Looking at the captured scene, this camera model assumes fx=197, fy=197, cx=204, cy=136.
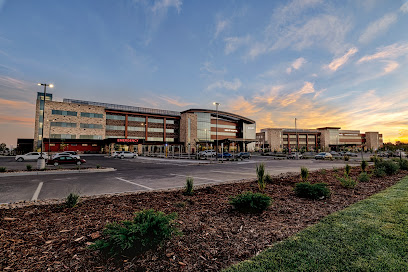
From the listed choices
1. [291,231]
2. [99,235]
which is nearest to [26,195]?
[99,235]

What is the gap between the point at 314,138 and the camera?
134 m

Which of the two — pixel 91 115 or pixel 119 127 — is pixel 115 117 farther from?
pixel 91 115

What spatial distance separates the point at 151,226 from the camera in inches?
136

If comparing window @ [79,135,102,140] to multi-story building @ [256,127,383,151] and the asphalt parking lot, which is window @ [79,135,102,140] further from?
multi-story building @ [256,127,383,151]

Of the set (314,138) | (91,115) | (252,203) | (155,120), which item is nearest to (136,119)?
(155,120)

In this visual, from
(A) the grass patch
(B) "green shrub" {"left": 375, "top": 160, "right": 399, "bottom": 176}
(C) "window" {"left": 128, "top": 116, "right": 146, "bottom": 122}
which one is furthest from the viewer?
(C) "window" {"left": 128, "top": 116, "right": 146, "bottom": 122}

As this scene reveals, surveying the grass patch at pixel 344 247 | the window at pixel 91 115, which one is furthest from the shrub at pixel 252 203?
the window at pixel 91 115

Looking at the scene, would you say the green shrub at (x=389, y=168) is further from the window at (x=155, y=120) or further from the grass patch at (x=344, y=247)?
the window at (x=155, y=120)

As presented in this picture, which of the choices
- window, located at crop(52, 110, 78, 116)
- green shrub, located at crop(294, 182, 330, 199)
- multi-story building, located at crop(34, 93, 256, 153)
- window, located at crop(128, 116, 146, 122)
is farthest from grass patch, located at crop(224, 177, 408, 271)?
window, located at crop(128, 116, 146, 122)

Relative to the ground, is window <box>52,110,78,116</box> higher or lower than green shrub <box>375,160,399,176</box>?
higher

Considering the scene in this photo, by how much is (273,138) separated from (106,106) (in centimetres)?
9435

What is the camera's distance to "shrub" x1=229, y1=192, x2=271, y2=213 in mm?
5398

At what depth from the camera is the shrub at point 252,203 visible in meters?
5.40

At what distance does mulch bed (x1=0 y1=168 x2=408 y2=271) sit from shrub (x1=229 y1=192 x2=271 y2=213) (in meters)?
0.21
